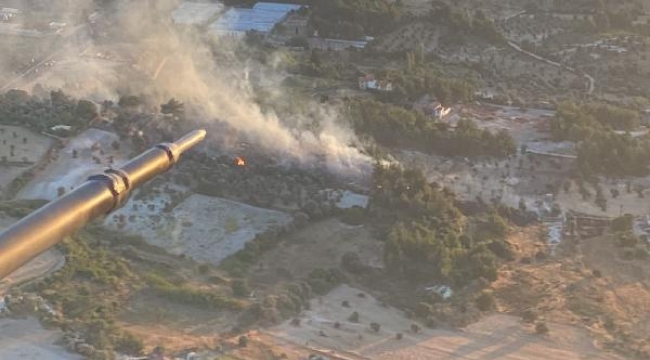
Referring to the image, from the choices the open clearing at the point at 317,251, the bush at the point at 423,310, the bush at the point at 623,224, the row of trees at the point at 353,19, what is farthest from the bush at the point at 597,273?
the row of trees at the point at 353,19

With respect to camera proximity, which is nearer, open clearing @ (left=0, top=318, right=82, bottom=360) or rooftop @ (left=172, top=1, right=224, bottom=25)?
open clearing @ (left=0, top=318, right=82, bottom=360)

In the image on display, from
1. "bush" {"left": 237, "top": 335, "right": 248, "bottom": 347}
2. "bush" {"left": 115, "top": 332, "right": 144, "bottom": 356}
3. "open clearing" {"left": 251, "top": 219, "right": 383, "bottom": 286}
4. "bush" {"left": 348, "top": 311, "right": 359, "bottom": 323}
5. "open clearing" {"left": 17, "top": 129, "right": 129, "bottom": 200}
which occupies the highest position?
"open clearing" {"left": 17, "top": 129, "right": 129, "bottom": 200}

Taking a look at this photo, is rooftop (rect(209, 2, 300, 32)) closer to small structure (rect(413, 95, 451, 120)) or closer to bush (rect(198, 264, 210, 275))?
small structure (rect(413, 95, 451, 120))

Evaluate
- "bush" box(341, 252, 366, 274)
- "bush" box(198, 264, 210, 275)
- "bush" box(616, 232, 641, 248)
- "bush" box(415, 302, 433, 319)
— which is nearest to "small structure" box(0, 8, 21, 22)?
"bush" box(198, 264, 210, 275)

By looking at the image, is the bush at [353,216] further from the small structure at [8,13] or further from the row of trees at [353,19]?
the small structure at [8,13]

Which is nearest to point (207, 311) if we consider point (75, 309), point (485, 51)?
point (75, 309)

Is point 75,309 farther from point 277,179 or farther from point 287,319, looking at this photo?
point 277,179
